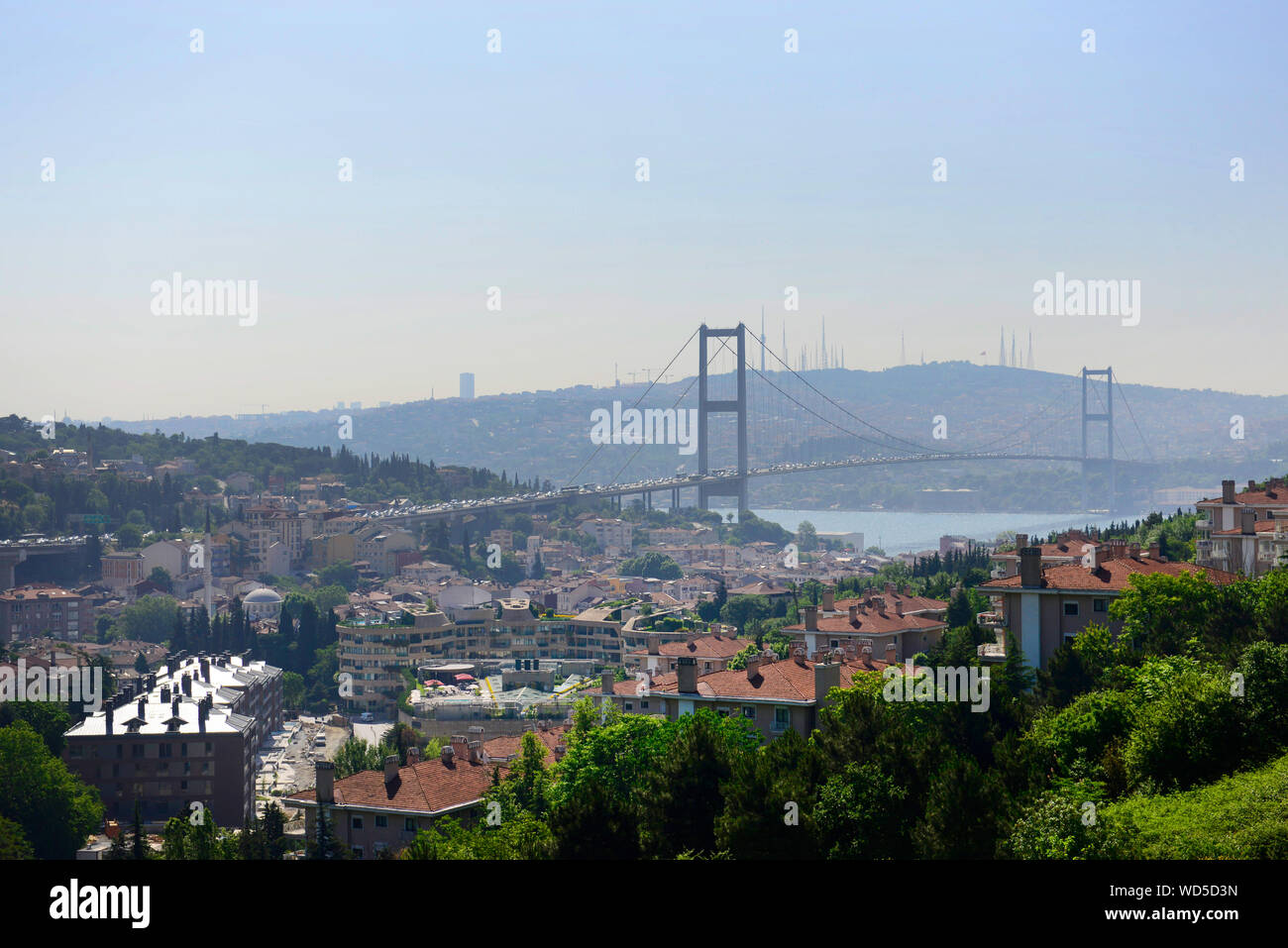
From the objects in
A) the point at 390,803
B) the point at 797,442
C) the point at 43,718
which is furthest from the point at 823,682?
the point at 797,442

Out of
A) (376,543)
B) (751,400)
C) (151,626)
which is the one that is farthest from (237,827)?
(751,400)

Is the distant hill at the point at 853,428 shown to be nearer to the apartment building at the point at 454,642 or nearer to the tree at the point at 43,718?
the apartment building at the point at 454,642

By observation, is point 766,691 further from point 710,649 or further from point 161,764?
point 161,764

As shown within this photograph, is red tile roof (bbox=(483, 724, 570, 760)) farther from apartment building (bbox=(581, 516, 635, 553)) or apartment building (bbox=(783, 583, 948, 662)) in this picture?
apartment building (bbox=(581, 516, 635, 553))

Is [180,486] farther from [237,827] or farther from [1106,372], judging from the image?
[237,827]

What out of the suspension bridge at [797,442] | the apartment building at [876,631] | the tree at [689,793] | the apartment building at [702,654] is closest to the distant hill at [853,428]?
the suspension bridge at [797,442]

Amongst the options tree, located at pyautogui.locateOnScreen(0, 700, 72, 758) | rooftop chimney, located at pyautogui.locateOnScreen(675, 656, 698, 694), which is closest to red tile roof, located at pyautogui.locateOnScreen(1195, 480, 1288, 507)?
rooftop chimney, located at pyautogui.locateOnScreen(675, 656, 698, 694)
